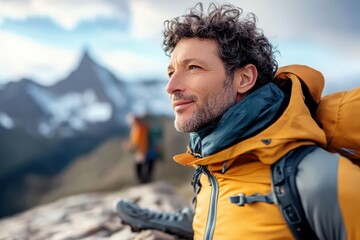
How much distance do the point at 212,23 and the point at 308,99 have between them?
25.8 inches

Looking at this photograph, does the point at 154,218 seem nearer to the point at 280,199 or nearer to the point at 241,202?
the point at 241,202

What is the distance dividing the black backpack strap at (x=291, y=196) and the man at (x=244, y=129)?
0.03m

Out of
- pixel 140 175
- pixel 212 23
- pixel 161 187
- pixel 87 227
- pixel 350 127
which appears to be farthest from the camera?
pixel 140 175

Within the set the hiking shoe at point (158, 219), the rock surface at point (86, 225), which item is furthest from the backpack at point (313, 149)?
the rock surface at point (86, 225)

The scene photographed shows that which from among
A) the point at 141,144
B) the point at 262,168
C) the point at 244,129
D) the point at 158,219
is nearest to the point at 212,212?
the point at 262,168

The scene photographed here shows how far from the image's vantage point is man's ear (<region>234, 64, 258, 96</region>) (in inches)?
83.1

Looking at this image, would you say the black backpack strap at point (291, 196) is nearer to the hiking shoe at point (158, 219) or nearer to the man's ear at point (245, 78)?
the man's ear at point (245, 78)

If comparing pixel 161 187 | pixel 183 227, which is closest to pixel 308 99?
pixel 183 227

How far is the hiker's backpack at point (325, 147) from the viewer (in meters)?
1.62

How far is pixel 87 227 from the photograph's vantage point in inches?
147

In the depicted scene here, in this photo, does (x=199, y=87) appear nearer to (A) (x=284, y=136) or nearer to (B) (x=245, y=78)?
(B) (x=245, y=78)

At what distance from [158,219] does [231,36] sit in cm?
148

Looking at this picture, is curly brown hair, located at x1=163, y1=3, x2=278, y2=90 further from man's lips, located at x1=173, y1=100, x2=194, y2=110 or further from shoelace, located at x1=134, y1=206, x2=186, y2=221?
shoelace, located at x1=134, y1=206, x2=186, y2=221

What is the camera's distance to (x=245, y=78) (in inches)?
84.7
